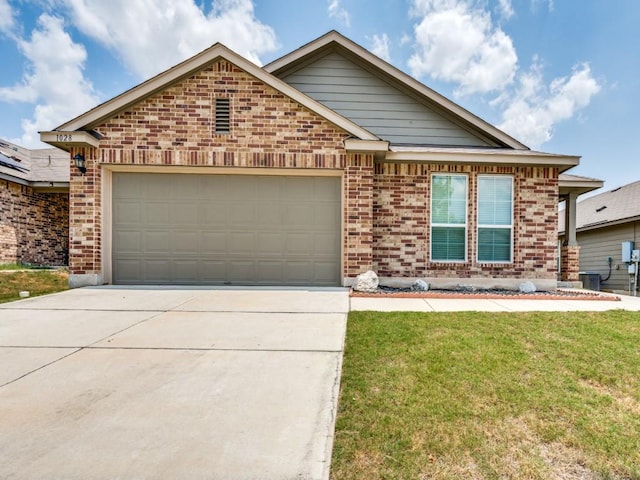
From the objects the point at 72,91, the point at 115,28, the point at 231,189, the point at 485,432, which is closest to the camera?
the point at 485,432

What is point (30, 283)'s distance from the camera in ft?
27.2

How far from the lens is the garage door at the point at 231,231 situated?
7.90 metres

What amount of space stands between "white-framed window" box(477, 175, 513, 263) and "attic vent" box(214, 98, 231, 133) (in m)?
6.18

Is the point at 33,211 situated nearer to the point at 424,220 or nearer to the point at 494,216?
the point at 424,220

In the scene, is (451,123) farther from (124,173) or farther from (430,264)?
(124,173)

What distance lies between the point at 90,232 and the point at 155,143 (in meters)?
2.42

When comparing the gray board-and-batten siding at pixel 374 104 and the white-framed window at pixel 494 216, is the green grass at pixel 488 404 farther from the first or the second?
the gray board-and-batten siding at pixel 374 104

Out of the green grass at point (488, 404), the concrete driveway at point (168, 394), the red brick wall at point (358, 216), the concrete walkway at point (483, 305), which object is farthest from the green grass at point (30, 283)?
the green grass at point (488, 404)

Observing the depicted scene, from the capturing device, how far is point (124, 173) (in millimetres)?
7895

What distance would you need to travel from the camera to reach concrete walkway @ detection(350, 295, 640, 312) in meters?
5.73

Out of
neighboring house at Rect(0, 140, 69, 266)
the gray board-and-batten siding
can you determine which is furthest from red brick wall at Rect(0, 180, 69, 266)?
the gray board-and-batten siding

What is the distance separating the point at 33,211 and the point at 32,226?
548 mm

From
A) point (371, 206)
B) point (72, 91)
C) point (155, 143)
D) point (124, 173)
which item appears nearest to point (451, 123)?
point (371, 206)

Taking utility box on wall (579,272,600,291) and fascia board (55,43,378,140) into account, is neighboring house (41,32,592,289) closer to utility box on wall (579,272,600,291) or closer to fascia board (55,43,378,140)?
fascia board (55,43,378,140)
